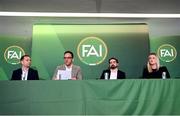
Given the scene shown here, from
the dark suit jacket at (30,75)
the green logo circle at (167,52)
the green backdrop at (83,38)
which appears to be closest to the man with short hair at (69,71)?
the dark suit jacket at (30,75)

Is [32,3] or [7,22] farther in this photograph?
[7,22]

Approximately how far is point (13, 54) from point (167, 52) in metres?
2.85

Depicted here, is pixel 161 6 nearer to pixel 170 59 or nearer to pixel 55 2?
pixel 170 59

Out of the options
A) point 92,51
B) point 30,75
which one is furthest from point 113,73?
point 92,51

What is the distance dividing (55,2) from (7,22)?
1296 mm

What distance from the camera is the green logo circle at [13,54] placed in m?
6.16

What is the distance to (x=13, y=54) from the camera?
6180 mm

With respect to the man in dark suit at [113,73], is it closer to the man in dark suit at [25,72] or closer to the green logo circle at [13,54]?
the man in dark suit at [25,72]

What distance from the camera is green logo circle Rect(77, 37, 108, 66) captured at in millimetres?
6121

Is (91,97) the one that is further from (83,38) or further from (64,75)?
(83,38)

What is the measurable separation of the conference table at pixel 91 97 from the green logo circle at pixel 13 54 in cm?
312

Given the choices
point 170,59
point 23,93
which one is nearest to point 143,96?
point 23,93

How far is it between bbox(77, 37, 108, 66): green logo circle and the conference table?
301 centimetres

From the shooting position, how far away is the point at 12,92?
3090mm
